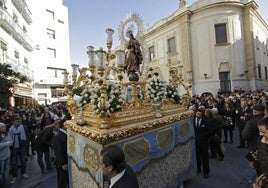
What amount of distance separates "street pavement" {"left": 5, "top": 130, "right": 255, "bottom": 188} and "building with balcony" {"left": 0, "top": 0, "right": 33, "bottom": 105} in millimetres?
→ 9584

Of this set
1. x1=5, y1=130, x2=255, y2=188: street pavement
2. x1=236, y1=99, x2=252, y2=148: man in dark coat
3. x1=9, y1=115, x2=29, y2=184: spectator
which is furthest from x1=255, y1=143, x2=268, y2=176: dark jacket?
x1=9, y1=115, x2=29, y2=184: spectator

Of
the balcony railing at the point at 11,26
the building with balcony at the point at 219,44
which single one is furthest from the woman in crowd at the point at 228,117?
the balcony railing at the point at 11,26

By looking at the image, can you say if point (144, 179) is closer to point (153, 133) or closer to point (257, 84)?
point (153, 133)

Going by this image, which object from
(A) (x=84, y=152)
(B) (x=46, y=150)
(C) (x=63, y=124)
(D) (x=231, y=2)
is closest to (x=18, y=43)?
(B) (x=46, y=150)

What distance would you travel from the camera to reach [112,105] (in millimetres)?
3490

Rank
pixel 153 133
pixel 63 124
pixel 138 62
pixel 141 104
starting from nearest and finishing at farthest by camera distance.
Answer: pixel 153 133 < pixel 63 124 < pixel 141 104 < pixel 138 62

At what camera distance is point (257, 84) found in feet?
66.4

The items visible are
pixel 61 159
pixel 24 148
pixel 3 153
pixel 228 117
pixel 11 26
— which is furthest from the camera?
pixel 11 26

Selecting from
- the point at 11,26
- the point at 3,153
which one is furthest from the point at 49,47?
the point at 3,153

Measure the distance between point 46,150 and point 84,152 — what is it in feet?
10.4

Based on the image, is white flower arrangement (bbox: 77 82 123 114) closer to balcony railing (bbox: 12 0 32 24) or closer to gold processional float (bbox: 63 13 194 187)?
gold processional float (bbox: 63 13 194 187)

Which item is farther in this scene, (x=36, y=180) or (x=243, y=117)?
(x=243, y=117)

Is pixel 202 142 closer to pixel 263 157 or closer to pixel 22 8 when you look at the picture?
pixel 263 157

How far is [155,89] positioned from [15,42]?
17.8 meters
